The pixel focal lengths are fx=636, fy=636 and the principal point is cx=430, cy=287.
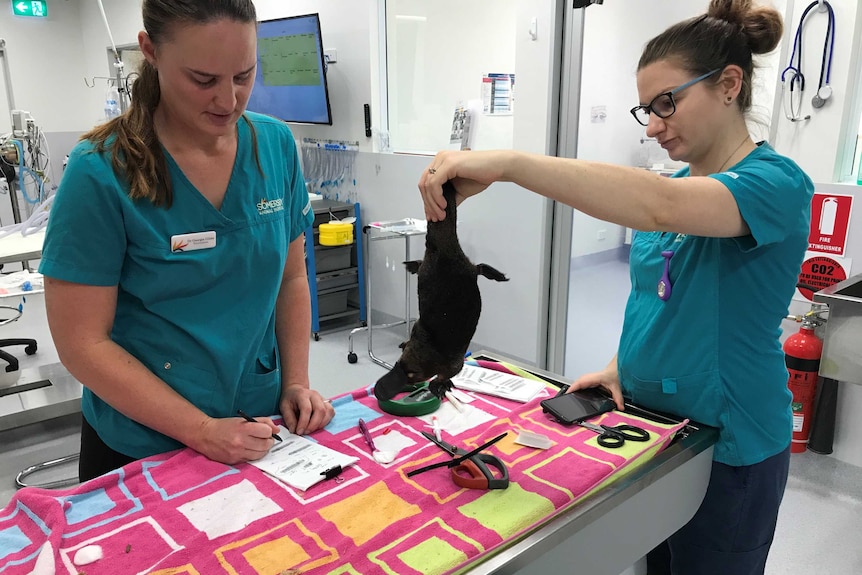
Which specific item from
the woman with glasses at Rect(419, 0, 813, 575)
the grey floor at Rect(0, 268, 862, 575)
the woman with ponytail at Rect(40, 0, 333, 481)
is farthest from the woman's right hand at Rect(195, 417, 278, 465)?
the grey floor at Rect(0, 268, 862, 575)

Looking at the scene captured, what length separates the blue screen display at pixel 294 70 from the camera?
448 cm

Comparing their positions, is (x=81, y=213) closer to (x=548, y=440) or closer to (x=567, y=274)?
(x=548, y=440)

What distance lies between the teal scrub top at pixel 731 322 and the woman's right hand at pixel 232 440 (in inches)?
30.9

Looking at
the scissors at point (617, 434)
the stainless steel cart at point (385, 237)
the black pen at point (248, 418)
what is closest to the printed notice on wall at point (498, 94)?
the stainless steel cart at point (385, 237)

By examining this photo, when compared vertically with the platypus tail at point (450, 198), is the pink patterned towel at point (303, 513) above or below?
below

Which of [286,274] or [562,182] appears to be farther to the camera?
[286,274]

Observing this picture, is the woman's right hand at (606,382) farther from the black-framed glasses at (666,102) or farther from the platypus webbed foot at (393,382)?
the black-framed glasses at (666,102)

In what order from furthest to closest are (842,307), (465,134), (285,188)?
(465,134), (842,307), (285,188)

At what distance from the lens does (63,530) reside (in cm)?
98

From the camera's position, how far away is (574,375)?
3658 mm

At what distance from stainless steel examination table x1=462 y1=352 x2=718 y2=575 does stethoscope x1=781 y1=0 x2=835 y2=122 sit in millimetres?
1897

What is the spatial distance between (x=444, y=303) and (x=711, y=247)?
1.69ft

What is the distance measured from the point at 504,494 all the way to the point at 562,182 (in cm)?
53

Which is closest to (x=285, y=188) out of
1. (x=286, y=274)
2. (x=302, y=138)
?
(x=286, y=274)
